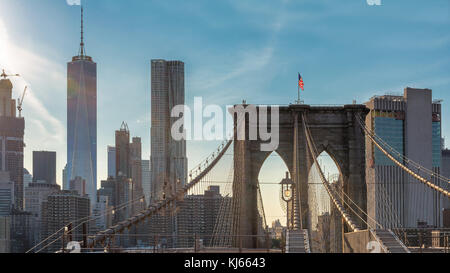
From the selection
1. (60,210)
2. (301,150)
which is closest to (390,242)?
(301,150)

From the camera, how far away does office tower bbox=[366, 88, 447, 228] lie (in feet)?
595

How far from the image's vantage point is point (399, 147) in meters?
190

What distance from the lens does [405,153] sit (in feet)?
627

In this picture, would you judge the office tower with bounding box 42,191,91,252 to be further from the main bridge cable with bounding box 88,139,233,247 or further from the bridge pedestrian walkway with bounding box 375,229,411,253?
the bridge pedestrian walkway with bounding box 375,229,411,253

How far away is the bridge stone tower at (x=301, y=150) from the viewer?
4166 centimetres

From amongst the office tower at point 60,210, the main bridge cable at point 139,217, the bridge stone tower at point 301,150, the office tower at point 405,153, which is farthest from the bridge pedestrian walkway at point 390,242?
the office tower at point 60,210

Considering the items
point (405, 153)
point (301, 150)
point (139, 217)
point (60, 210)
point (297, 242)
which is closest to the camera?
point (297, 242)

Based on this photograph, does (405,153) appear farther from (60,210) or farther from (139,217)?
(139,217)

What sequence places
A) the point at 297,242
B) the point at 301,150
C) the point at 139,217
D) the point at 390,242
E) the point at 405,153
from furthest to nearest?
the point at 405,153
the point at 301,150
the point at 139,217
the point at 390,242
the point at 297,242

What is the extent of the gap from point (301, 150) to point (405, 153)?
156 metres

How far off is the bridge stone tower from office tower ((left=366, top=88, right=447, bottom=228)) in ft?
440

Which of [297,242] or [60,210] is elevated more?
[297,242]
